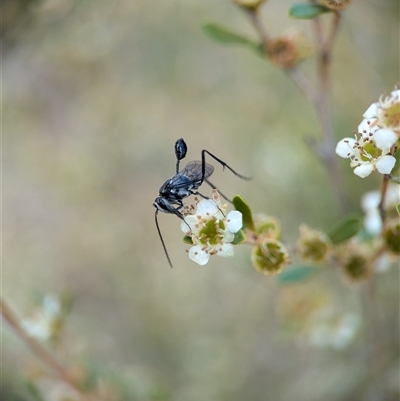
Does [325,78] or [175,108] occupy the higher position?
[175,108]

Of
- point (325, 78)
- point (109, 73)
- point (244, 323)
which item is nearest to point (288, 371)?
point (244, 323)

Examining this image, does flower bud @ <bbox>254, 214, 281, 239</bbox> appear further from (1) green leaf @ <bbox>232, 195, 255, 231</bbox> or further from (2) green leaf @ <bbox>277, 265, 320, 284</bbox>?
(2) green leaf @ <bbox>277, 265, 320, 284</bbox>

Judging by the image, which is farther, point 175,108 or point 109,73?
point 175,108

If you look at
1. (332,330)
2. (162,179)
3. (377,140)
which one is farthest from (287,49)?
(162,179)

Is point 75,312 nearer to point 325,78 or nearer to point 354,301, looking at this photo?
point 354,301

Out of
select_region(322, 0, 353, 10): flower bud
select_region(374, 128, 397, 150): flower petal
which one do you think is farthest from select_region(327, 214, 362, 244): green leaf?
select_region(322, 0, 353, 10): flower bud

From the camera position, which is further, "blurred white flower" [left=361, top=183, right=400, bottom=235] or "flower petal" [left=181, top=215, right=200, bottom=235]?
"blurred white flower" [left=361, top=183, right=400, bottom=235]
